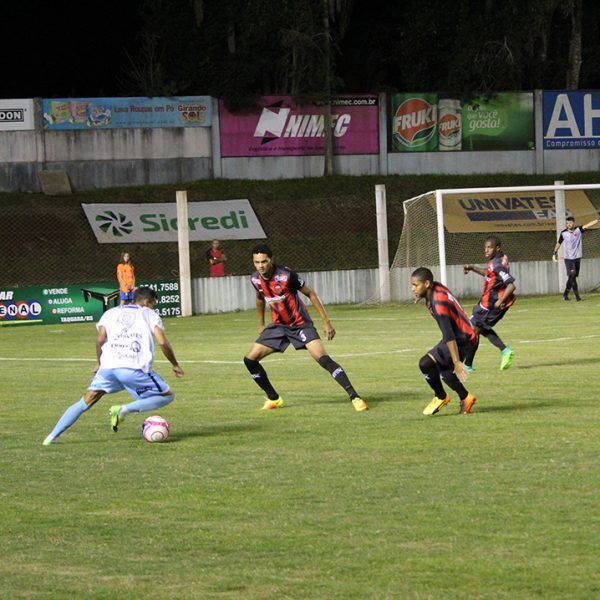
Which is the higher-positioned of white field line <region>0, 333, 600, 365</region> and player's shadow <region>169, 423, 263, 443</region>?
player's shadow <region>169, 423, 263, 443</region>

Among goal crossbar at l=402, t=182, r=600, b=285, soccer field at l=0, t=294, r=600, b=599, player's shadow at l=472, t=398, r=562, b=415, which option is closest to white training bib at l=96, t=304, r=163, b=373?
soccer field at l=0, t=294, r=600, b=599

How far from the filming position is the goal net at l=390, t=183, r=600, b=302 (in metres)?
37.2

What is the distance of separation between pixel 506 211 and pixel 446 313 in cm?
3177

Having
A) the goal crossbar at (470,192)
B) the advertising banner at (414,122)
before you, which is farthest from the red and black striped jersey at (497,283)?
the advertising banner at (414,122)

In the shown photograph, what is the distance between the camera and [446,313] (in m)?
13.6

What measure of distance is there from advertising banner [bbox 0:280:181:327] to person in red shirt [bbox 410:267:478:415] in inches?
835

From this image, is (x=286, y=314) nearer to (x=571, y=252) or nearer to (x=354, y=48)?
(x=571, y=252)

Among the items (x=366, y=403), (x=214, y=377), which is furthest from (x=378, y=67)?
(x=366, y=403)

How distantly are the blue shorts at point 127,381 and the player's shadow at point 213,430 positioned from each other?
65cm

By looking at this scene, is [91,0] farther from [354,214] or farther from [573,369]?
[573,369]

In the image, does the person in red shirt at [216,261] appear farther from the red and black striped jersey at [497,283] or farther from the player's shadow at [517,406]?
the player's shadow at [517,406]

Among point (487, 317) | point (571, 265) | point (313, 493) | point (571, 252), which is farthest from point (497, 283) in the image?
point (571, 252)

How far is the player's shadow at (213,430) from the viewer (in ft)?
43.1

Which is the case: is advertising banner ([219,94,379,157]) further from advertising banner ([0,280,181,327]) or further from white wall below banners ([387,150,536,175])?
advertising banner ([0,280,181,327])
